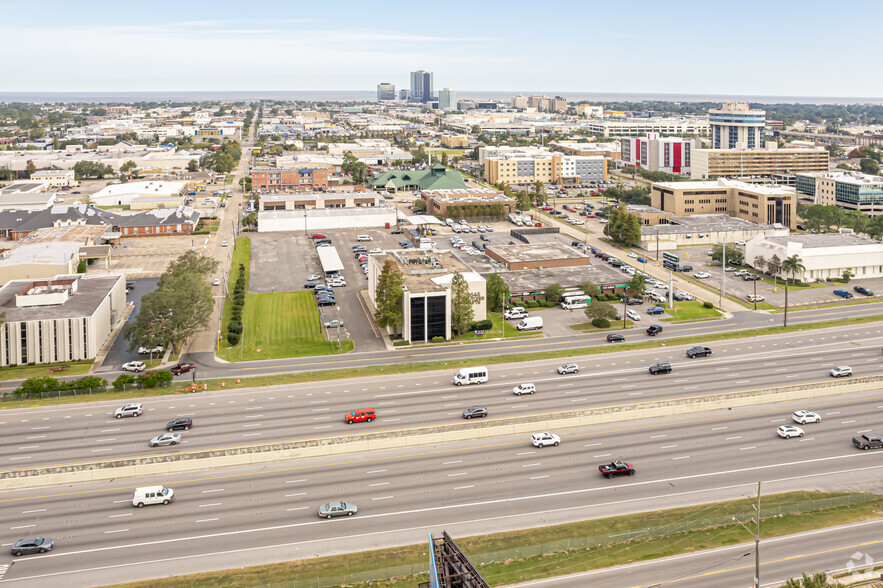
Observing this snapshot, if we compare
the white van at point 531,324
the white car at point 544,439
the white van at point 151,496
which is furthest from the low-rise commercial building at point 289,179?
the white van at point 151,496

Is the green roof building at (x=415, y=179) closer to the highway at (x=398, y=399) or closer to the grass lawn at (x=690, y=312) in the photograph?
the grass lawn at (x=690, y=312)

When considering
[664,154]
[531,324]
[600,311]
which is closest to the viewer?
[600,311]

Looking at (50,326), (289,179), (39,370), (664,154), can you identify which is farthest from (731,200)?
(39,370)

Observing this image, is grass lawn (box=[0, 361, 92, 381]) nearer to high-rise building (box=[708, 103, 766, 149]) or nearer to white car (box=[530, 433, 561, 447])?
white car (box=[530, 433, 561, 447])

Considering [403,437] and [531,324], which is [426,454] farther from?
[531,324]

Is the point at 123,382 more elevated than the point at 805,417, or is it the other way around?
the point at 123,382

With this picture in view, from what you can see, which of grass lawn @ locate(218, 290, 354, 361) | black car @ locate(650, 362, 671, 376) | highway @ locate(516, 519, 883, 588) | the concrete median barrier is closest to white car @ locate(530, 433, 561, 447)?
the concrete median barrier

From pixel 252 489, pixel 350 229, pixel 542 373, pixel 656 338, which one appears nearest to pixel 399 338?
pixel 542 373
